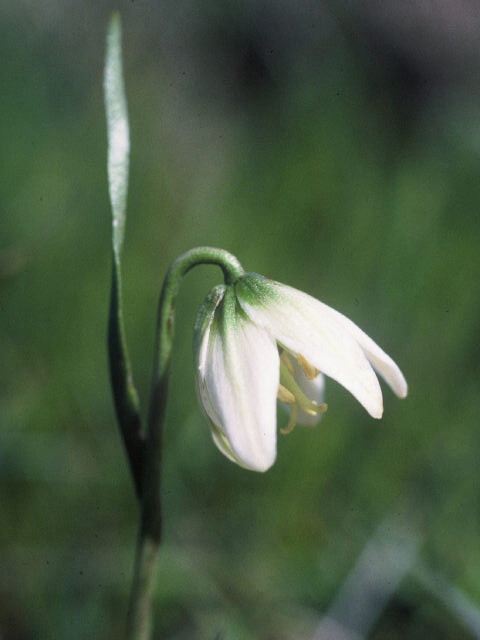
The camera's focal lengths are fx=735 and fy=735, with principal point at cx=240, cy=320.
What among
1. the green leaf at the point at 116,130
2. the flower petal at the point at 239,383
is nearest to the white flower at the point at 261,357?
the flower petal at the point at 239,383

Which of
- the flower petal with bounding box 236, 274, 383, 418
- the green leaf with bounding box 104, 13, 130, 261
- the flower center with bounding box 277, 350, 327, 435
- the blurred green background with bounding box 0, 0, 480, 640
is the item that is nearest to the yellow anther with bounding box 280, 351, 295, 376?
the flower center with bounding box 277, 350, 327, 435

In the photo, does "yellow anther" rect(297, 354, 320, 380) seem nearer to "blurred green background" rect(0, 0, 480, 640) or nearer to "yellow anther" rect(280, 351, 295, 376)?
"yellow anther" rect(280, 351, 295, 376)

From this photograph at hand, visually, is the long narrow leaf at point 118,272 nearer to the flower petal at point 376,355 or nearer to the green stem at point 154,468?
the green stem at point 154,468

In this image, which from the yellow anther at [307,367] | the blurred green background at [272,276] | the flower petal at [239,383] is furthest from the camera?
the blurred green background at [272,276]

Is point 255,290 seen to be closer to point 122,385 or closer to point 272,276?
point 122,385

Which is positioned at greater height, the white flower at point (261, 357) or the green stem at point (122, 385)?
the white flower at point (261, 357)

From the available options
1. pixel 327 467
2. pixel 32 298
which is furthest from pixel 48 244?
pixel 327 467

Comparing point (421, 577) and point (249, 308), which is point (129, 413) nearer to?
point (249, 308)

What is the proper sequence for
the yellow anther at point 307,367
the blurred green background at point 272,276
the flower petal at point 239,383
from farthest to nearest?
the blurred green background at point 272,276
the yellow anther at point 307,367
the flower petal at point 239,383
